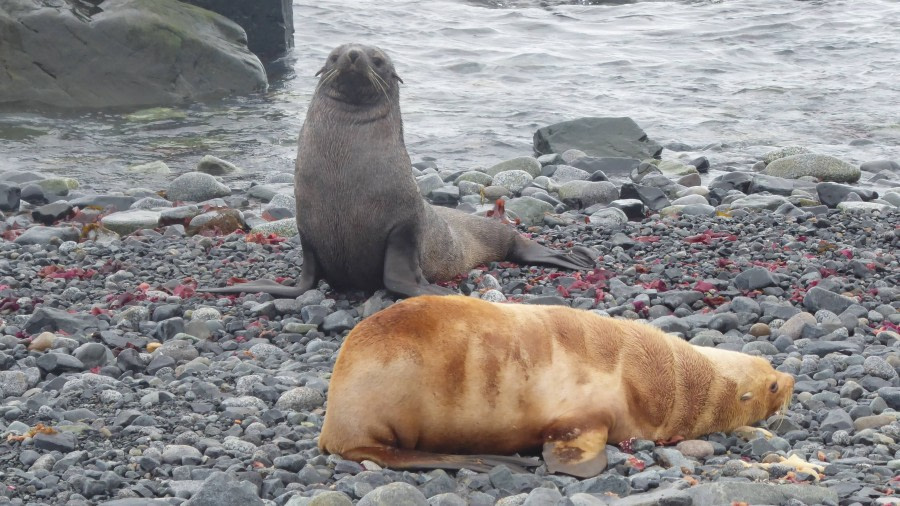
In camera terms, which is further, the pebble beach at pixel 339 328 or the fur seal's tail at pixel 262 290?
the fur seal's tail at pixel 262 290

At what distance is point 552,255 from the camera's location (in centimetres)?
813

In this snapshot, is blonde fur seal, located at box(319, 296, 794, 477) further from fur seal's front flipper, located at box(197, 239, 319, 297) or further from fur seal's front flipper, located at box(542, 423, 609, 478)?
fur seal's front flipper, located at box(197, 239, 319, 297)

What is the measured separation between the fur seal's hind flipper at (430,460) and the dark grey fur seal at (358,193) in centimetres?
298

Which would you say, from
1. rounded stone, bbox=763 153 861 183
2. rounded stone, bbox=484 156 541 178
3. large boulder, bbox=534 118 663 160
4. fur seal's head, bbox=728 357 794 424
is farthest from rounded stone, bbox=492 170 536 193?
fur seal's head, bbox=728 357 794 424

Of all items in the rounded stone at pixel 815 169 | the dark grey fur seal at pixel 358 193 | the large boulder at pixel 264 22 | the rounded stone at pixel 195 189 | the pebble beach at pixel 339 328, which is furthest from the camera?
the large boulder at pixel 264 22

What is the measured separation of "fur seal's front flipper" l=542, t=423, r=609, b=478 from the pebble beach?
0.20 ft

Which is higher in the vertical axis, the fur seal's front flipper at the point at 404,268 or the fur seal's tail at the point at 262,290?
the fur seal's front flipper at the point at 404,268

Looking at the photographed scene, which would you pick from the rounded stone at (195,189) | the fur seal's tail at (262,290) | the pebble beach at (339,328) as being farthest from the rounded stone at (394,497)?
the rounded stone at (195,189)

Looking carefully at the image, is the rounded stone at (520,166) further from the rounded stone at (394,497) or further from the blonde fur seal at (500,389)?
the rounded stone at (394,497)

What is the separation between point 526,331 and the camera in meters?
4.29

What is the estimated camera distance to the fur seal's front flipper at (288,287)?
23.1ft

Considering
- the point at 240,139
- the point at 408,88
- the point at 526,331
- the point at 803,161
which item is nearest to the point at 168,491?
Result: the point at 526,331

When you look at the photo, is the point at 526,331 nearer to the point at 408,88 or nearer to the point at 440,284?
the point at 440,284

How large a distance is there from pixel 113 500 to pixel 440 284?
420 centimetres
